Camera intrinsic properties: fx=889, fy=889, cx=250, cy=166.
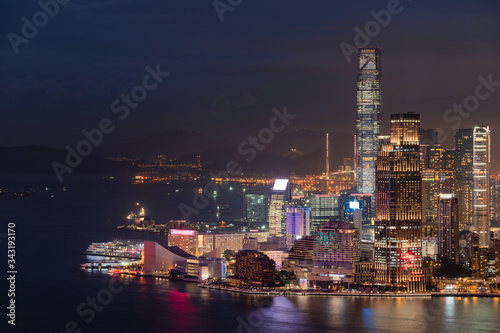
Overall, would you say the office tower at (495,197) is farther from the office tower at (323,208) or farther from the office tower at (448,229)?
the office tower at (448,229)

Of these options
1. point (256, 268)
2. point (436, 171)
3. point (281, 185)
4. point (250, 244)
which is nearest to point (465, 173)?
point (436, 171)

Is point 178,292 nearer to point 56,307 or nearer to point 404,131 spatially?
point 56,307

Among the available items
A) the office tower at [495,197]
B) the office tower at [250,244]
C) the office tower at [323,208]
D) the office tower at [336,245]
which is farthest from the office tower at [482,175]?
the office tower at [336,245]

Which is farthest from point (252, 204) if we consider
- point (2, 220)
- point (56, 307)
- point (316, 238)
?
point (56, 307)

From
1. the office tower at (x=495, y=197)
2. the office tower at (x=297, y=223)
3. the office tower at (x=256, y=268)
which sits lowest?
the office tower at (x=256, y=268)

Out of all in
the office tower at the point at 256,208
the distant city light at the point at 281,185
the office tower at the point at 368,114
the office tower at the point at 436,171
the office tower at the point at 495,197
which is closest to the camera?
the office tower at the point at 436,171

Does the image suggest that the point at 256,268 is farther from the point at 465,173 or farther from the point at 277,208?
the point at 465,173

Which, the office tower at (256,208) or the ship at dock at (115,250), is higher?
the office tower at (256,208)
